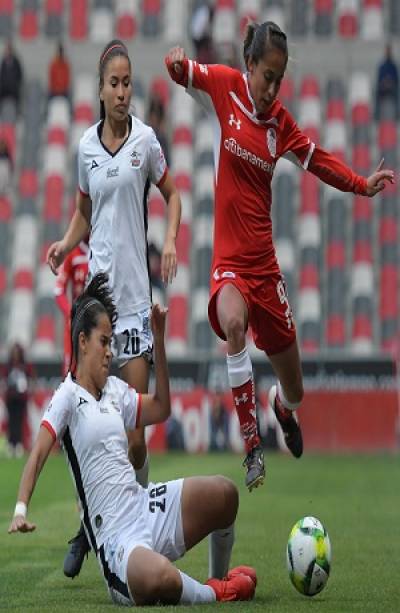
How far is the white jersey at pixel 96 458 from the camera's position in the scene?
6.60 metres

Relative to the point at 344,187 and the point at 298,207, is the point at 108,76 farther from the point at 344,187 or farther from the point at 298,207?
the point at 298,207

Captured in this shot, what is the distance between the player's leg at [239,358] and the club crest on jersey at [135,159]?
80cm

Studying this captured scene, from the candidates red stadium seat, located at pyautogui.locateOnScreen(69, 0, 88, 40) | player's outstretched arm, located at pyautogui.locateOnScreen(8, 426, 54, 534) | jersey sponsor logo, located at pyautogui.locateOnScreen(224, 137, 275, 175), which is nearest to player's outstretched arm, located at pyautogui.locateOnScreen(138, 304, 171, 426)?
player's outstretched arm, located at pyautogui.locateOnScreen(8, 426, 54, 534)

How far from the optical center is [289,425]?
963cm

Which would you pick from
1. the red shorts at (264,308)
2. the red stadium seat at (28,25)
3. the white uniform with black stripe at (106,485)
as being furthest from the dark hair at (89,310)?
the red stadium seat at (28,25)

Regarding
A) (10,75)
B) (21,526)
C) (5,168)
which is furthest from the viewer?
(10,75)

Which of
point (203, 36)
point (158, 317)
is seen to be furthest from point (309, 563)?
point (203, 36)

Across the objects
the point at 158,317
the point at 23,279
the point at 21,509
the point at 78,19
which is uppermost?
the point at 78,19

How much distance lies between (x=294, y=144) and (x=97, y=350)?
2467 millimetres

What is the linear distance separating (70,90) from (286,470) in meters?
12.3

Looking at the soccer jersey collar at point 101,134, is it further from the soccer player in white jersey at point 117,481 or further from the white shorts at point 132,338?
the soccer player in white jersey at point 117,481

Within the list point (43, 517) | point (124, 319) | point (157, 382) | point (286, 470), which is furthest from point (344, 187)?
point (286, 470)

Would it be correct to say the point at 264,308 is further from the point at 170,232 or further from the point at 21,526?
the point at 21,526

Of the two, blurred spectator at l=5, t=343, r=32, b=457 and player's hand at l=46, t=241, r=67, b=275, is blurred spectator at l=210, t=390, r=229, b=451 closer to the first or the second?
blurred spectator at l=5, t=343, r=32, b=457
